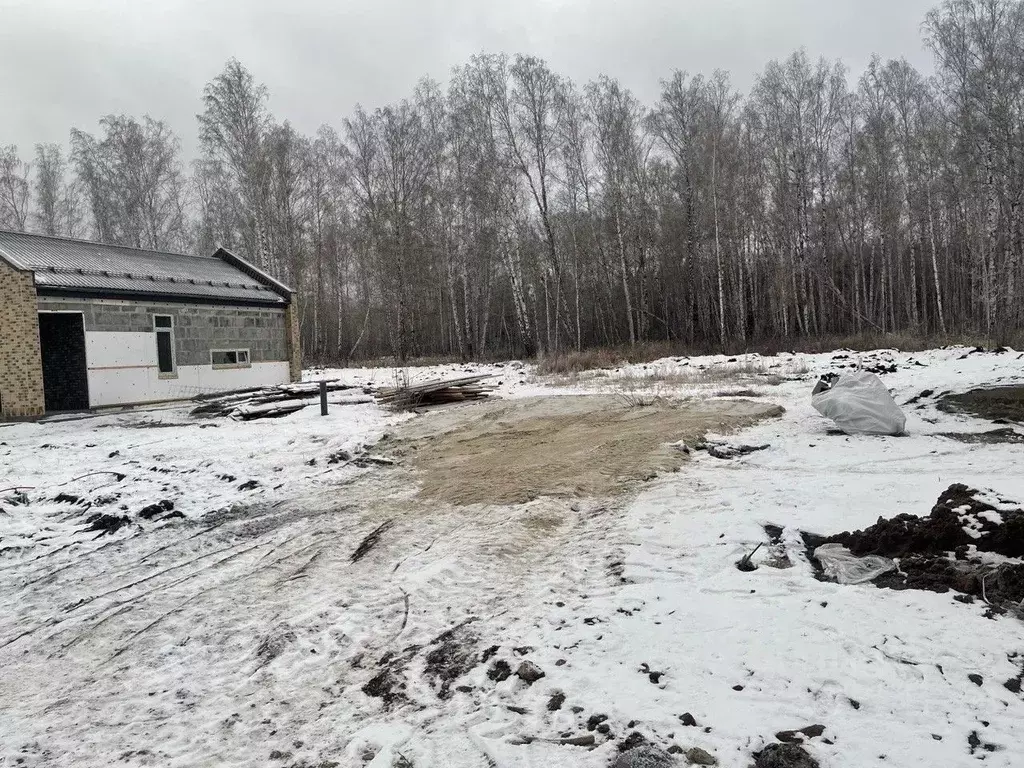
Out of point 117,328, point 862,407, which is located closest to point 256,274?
point 117,328

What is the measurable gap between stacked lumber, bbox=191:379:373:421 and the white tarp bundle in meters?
11.9

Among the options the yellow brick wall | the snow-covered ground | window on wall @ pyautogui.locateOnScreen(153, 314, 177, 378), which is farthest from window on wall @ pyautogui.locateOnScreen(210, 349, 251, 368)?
the snow-covered ground

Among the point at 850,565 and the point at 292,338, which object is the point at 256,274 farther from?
the point at 850,565

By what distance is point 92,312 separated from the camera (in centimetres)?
1691

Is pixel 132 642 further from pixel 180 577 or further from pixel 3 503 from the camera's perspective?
pixel 3 503

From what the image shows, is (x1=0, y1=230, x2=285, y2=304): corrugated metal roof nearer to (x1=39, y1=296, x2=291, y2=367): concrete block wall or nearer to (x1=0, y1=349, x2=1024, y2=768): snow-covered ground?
(x1=39, y1=296, x2=291, y2=367): concrete block wall

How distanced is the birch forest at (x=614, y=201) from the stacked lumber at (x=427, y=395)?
40.4 feet

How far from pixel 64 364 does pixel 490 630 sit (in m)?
18.7

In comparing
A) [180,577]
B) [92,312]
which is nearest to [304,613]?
[180,577]

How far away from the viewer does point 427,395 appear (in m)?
16.1

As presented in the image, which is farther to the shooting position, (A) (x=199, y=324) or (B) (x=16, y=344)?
(A) (x=199, y=324)

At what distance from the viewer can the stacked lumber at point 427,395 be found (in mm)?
15734

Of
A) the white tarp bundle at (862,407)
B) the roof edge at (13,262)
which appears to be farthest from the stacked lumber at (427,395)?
the roof edge at (13,262)

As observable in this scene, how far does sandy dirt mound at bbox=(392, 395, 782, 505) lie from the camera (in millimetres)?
7668
